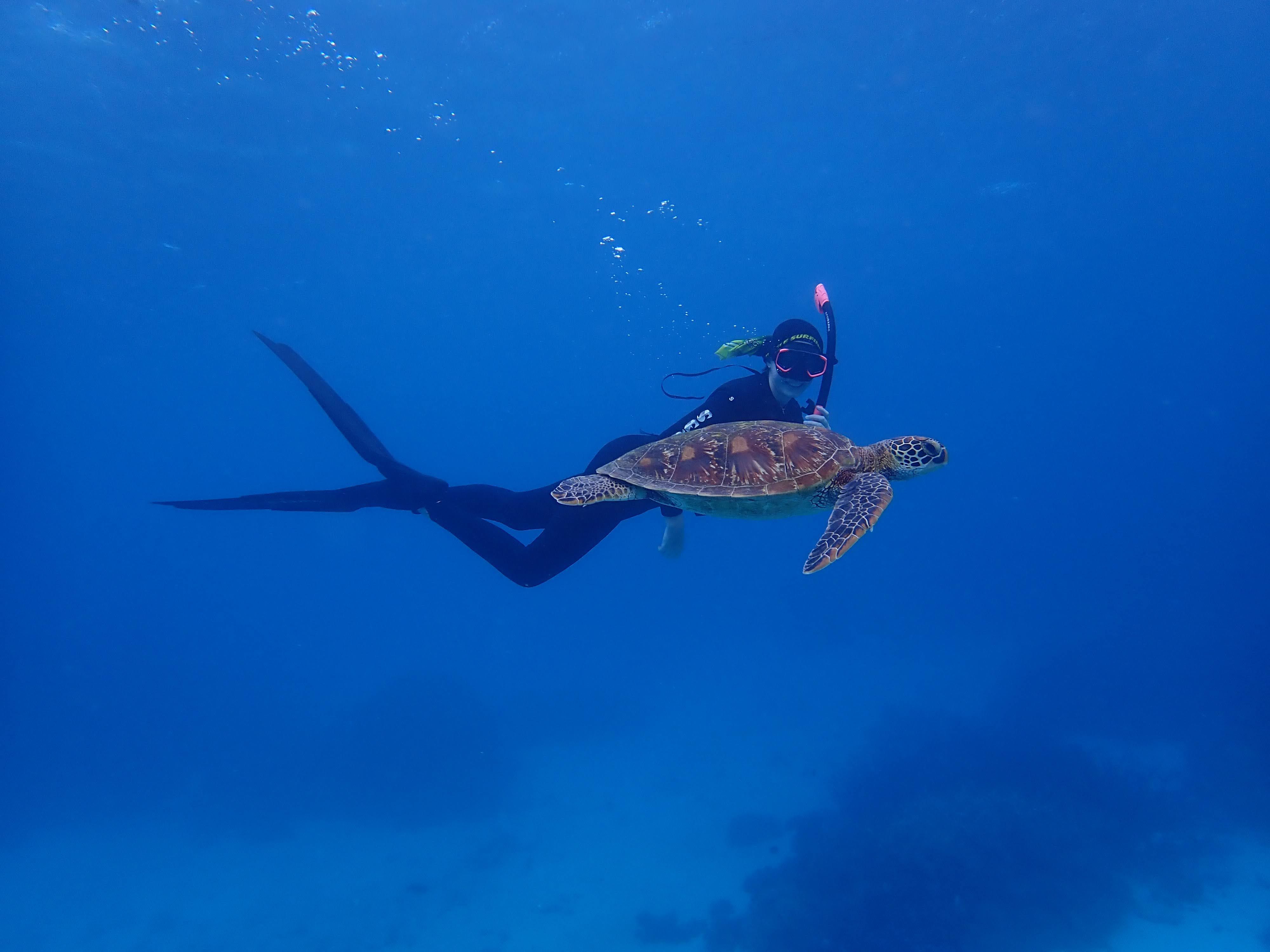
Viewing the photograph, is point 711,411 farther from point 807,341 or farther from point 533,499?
point 533,499

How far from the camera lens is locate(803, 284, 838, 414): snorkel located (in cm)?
532

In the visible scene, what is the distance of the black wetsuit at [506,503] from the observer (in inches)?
230

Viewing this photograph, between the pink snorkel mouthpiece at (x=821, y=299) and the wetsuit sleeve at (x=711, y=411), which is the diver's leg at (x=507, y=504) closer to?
the wetsuit sleeve at (x=711, y=411)

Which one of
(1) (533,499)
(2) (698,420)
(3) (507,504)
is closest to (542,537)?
(1) (533,499)

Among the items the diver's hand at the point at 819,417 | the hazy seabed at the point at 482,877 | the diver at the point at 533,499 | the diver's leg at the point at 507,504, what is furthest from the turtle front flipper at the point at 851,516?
the hazy seabed at the point at 482,877

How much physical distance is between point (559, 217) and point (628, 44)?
11.2 meters

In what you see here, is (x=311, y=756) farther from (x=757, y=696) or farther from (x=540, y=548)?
(x=540, y=548)

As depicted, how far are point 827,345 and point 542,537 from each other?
3802 millimetres

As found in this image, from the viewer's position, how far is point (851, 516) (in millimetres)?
3650

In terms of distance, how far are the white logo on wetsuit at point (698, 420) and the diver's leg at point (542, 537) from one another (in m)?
0.96

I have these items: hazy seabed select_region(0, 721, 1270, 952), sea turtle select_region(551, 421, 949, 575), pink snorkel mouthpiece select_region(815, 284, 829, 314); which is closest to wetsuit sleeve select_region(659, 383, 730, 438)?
sea turtle select_region(551, 421, 949, 575)

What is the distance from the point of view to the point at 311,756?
19344 mm

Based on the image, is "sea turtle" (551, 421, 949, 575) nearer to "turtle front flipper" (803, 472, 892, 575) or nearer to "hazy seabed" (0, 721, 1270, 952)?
"turtle front flipper" (803, 472, 892, 575)

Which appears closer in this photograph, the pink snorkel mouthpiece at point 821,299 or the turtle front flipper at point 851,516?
the turtle front flipper at point 851,516
